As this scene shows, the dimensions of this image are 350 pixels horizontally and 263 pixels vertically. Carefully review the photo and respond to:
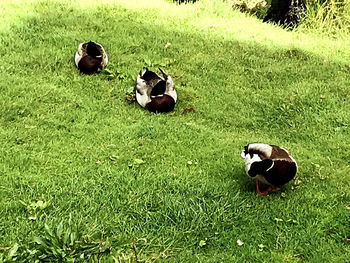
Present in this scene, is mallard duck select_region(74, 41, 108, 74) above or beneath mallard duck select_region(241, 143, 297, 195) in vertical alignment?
beneath

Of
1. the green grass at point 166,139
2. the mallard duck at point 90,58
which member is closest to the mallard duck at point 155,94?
the green grass at point 166,139

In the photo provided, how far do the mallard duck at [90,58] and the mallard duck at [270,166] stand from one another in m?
3.06

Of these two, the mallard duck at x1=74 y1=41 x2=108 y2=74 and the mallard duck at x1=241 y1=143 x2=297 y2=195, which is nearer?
the mallard duck at x1=241 y1=143 x2=297 y2=195

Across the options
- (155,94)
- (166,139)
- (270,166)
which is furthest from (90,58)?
(270,166)

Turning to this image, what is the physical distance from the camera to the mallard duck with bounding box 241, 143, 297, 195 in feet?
11.2

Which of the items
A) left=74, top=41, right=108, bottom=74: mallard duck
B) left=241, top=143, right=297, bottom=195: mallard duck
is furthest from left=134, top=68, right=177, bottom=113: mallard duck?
left=241, top=143, right=297, bottom=195: mallard duck

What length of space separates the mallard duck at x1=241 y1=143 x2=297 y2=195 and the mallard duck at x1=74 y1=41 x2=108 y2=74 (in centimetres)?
306

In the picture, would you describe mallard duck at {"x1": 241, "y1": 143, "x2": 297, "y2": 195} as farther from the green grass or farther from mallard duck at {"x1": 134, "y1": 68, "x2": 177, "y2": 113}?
mallard duck at {"x1": 134, "y1": 68, "x2": 177, "y2": 113}

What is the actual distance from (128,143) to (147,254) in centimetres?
167

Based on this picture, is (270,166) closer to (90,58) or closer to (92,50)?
(90,58)

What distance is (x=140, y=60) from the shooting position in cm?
632

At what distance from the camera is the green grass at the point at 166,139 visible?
307 cm

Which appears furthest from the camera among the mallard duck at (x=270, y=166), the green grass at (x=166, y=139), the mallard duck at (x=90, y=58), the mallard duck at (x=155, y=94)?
the mallard duck at (x=90, y=58)

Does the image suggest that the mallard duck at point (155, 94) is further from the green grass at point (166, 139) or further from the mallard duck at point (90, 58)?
the mallard duck at point (90, 58)
